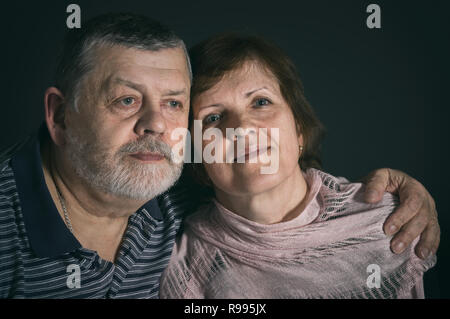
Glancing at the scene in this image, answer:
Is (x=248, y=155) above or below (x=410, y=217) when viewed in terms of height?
above

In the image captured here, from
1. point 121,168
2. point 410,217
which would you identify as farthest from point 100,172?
point 410,217

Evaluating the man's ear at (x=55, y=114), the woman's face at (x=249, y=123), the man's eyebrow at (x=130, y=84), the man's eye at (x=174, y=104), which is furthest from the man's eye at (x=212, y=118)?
the man's ear at (x=55, y=114)

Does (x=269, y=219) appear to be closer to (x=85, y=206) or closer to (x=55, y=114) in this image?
(x=85, y=206)

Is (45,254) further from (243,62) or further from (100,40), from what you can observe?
(243,62)

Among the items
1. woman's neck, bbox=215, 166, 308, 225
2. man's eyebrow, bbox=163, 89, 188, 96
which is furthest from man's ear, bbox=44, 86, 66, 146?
woman's neck, bbox=215, 166, 308, 225

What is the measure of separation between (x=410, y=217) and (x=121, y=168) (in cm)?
94

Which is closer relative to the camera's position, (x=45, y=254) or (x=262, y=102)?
(x=45, y=254)

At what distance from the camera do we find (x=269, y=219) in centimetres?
148

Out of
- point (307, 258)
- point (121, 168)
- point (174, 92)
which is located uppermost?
point (174, 92)

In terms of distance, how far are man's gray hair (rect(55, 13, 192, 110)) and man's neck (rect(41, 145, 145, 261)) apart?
0.24m

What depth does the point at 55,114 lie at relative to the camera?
142cm

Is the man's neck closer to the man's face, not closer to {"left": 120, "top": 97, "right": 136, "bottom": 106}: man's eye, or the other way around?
the man's face
